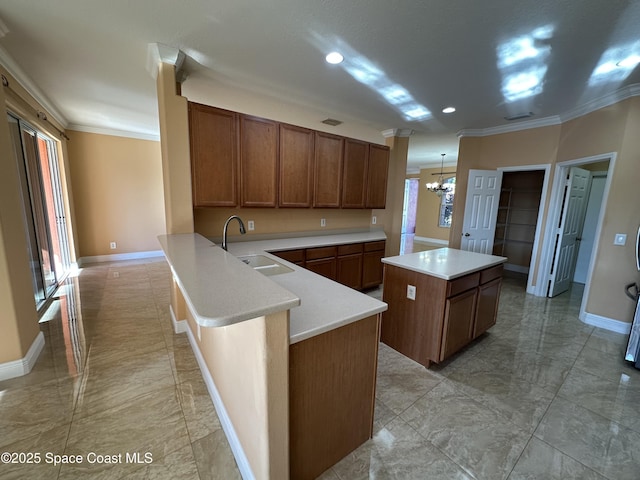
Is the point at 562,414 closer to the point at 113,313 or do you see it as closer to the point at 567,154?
the point at 567,154

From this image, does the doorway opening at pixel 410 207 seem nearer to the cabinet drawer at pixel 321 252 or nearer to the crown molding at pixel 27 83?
the cabinet drawer at pixel 321 252

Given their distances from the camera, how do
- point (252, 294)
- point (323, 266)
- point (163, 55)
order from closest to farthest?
point (252, 294)
point (163, 55)
point (323, 266)

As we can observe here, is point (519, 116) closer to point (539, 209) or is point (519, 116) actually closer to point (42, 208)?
point (539, 209)

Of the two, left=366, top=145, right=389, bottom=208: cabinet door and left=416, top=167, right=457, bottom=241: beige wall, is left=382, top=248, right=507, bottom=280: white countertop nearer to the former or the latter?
left=366, top=145, right=389, bottom=208: cabinet door

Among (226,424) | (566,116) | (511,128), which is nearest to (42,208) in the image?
(226,424)

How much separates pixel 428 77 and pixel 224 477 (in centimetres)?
356

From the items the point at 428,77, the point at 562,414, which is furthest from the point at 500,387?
the point at 428,77

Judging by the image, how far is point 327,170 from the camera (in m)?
3.67

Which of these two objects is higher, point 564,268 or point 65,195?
point 65,195

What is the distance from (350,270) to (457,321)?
67.5 inches

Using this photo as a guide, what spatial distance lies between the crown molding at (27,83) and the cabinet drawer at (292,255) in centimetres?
313

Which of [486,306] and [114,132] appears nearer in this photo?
[486,306]

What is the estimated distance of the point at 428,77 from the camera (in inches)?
104

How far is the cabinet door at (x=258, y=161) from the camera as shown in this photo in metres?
2.94
